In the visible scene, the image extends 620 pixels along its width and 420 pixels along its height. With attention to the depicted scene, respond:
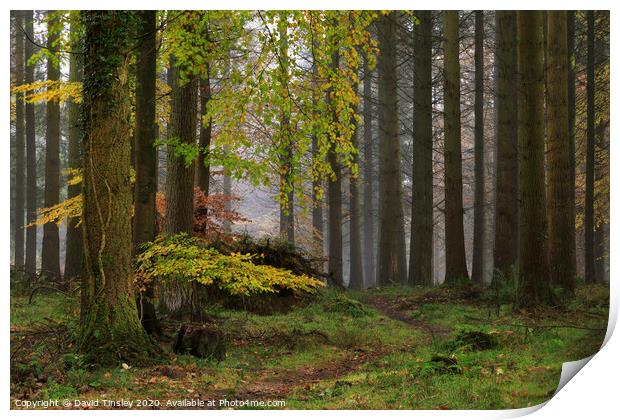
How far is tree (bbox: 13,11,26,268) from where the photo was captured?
14789 millimetres

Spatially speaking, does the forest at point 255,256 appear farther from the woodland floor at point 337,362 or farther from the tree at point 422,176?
the tree at point 422,176

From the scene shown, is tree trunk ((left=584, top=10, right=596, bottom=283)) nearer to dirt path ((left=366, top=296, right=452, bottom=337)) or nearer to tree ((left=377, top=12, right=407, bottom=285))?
dirt path ((left=366, top=296, right=452, bottom=337))

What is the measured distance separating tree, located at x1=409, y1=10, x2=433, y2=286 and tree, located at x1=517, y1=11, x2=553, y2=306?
19.2ft

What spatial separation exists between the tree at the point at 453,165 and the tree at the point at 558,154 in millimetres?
3088

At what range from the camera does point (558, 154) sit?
1215 cm

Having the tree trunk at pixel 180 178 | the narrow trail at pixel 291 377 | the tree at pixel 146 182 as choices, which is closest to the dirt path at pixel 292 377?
the narrow trail at pixel 291 377

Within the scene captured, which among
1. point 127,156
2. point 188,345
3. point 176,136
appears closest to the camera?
point 127,156

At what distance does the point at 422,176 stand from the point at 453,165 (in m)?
2.31

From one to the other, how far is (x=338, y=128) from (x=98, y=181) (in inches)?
132

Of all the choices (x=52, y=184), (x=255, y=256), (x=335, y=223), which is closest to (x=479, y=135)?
(x=335, y=223)

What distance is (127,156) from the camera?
7355mm

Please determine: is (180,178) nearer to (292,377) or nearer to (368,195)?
(292,377)
